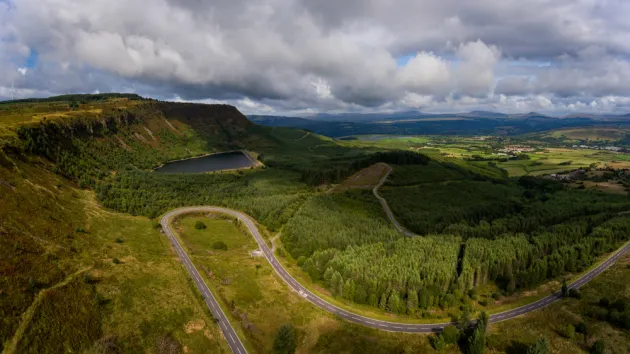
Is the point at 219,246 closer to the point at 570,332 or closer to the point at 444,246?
the point at 444,246

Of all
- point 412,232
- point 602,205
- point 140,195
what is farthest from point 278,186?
point 602,205

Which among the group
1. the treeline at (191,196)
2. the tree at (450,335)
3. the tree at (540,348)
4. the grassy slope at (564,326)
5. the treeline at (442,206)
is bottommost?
the grassy slope at (564,326)

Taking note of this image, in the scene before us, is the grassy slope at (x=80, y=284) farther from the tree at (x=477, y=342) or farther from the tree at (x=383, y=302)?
the tree at (x=477, y=342)

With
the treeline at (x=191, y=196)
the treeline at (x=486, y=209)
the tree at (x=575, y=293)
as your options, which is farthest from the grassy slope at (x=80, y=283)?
the treeline at (x=486, y=209)

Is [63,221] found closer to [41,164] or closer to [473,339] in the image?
[41,164]

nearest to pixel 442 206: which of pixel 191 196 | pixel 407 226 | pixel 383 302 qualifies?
pixel 407 226

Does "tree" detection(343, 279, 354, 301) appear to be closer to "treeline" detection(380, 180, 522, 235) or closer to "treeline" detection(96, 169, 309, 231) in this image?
"treeline" detection(96, 169, 309, 231)
